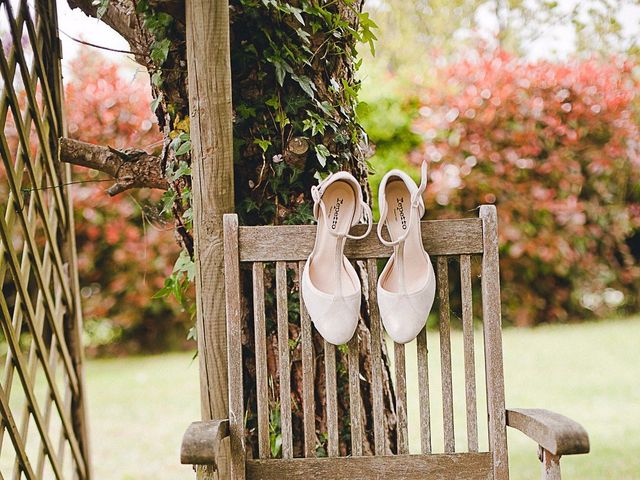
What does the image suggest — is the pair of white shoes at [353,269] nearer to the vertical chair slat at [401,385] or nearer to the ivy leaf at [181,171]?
the vertical chair slat at [401,385]

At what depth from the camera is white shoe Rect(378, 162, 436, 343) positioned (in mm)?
1534

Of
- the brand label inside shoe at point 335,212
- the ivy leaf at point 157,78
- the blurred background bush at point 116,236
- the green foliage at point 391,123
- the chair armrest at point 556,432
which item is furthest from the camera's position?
the green foliage at point 391,123

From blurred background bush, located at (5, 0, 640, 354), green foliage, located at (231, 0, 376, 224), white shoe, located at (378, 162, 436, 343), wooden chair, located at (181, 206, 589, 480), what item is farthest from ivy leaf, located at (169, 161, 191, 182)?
blurred background bush, located at (5, 0, 640, 354)

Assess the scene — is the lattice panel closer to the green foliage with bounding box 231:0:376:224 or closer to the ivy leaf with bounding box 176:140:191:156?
the ivy leaf with bounding box 176:140:191:156

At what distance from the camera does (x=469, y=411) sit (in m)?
1.55

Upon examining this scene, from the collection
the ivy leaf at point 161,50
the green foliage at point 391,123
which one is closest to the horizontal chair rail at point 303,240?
the ivy leaf at point 161,50

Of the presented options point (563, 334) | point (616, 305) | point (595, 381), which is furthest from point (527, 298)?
point (595, 381)

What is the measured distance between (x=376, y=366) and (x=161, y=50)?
33.6 inches

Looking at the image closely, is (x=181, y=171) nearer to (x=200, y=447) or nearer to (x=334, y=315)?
(x=334, y=315)

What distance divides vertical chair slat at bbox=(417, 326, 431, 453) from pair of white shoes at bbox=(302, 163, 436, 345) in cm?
4

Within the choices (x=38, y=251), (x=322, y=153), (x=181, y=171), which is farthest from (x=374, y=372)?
(x=38, y=251)

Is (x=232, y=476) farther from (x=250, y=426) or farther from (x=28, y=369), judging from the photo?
(x=28, y=369)

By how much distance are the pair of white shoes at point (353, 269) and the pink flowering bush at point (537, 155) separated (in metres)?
2.97

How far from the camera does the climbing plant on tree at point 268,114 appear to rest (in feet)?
5.58
